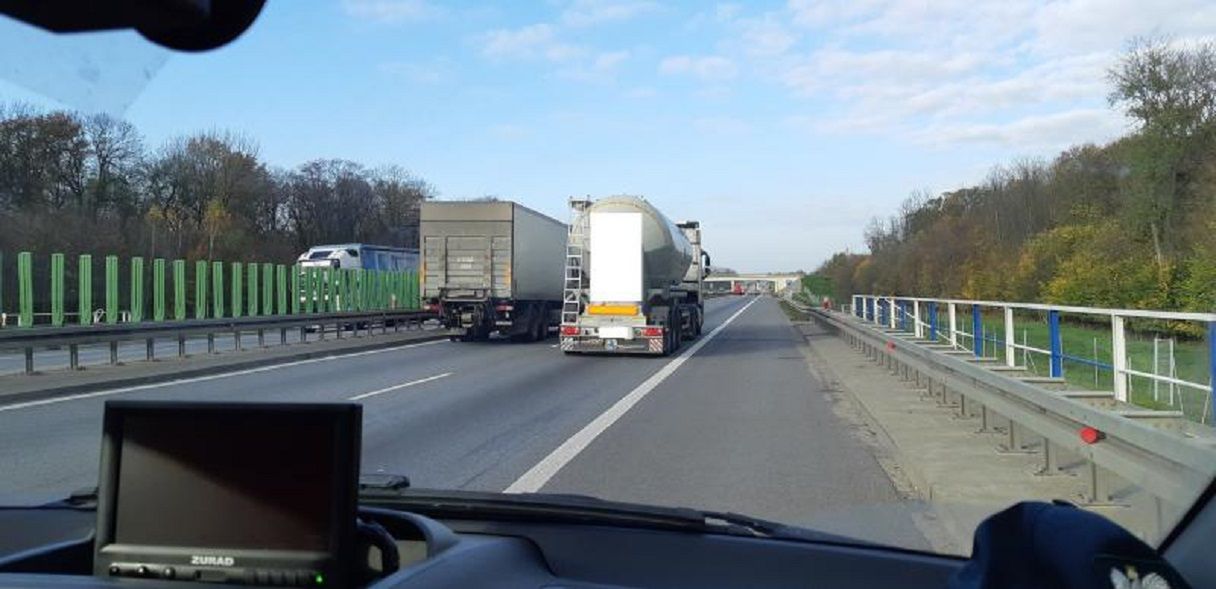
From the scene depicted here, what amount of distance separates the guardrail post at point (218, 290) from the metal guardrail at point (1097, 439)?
1853cm

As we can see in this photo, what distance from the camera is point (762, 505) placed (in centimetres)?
836

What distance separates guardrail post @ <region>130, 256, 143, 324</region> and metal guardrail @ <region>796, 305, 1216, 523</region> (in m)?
15.7

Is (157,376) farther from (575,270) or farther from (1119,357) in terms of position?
(1119,357)

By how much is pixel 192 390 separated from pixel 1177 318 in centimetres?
1405

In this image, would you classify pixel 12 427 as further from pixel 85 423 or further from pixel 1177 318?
pixel 1177 318

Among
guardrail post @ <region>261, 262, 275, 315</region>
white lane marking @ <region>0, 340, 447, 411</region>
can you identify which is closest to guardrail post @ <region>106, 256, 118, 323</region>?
white lane marking @ <region>0, 340, 447, 411</region>

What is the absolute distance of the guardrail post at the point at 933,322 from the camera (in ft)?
63.8

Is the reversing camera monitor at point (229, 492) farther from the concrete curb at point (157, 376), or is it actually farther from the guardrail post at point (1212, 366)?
the concrete curb at point (157, 376)

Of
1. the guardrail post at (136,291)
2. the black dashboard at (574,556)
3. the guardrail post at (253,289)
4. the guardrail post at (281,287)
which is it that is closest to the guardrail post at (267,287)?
the guardrail post at (281,287)

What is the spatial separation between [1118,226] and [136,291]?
23.2m

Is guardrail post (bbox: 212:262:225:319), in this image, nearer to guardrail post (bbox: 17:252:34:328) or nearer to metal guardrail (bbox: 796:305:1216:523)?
guardrail post (bbox: 17:252:34:328)

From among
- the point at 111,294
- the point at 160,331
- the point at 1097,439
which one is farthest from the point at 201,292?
the point at 1097,439

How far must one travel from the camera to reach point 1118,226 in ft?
90.9

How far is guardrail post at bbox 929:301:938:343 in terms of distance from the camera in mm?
19438
